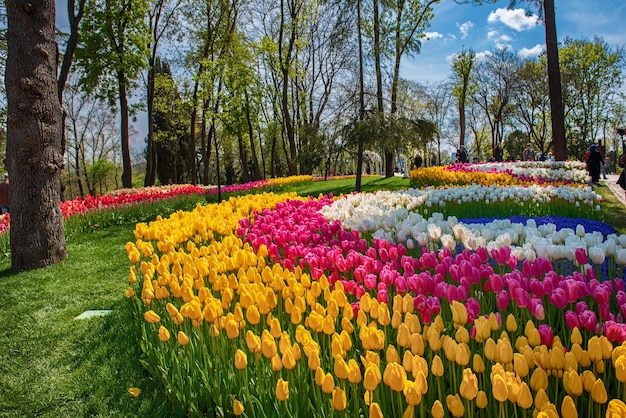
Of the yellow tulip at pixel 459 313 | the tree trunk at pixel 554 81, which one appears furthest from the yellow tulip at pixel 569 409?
the tree trunk at pixel 554 81

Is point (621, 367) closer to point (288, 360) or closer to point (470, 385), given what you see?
point (470, 385)

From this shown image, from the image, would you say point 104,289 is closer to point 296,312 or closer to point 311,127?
point 296,312

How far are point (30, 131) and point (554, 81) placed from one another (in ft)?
43.3

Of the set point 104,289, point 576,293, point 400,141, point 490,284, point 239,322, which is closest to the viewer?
point 576,293

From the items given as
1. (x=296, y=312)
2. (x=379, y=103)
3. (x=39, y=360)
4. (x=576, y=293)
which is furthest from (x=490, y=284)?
(x=379, y=103)

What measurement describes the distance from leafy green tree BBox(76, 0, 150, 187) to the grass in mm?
11756

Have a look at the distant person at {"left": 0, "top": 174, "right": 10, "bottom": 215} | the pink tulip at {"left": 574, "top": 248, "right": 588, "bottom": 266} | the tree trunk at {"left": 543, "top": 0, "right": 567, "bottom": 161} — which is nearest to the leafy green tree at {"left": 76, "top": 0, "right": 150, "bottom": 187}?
the distant person at {"left": 0, "top": 174, "right": 10, "bottom": 215}

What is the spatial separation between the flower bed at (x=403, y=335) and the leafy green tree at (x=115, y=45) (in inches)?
565

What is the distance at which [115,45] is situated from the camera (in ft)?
53.2

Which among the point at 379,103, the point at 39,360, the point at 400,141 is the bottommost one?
the point at 39,360

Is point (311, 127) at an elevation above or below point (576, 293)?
above

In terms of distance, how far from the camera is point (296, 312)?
211cm

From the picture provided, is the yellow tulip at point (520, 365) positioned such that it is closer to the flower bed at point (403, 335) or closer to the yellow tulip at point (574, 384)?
the flower bed at point (403, 335)

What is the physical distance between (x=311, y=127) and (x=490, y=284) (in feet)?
35.1
